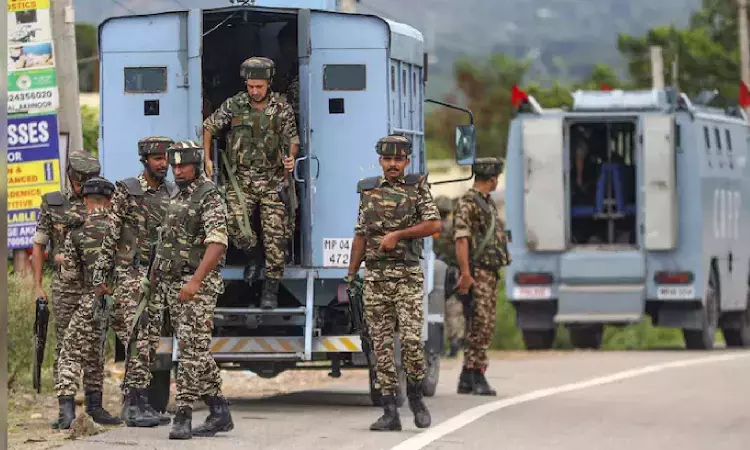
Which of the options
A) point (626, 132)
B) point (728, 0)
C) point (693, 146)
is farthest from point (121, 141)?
point (728, 0)

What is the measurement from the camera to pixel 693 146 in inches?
896

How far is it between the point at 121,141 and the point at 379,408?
2.87 metres

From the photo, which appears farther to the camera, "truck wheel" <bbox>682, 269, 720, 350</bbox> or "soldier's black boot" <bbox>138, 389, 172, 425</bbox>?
"truck wheel" <bbox>682, 269, 720, 350</bbox>

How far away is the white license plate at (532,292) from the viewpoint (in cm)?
2330

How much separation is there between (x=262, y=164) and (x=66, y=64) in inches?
117

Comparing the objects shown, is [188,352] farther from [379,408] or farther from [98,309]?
[379,408]

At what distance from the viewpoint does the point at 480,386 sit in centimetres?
1600

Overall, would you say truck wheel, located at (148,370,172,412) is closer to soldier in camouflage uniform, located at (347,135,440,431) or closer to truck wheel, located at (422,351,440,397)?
soldier in camouflage uniform, located at (347,135,440,431)

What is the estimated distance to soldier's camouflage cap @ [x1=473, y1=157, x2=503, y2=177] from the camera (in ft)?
50.5

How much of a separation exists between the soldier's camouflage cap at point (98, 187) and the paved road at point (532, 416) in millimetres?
1683

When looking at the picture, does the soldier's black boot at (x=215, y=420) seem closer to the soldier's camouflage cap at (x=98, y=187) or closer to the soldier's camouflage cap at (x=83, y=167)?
the soldier's camouflage cap at (x=98, y=187)

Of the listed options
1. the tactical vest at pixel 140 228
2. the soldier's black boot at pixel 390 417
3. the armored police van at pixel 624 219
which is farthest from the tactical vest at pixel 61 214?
the armored police van at pixel 624 219

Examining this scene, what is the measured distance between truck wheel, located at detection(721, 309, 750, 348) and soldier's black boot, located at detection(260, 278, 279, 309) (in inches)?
533

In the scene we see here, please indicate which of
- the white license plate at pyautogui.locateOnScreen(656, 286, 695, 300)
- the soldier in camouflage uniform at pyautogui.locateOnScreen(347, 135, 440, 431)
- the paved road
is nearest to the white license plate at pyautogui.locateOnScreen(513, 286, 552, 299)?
the white license plate at pyautogui.locateOnScreen(656, 286, 695, 300)
